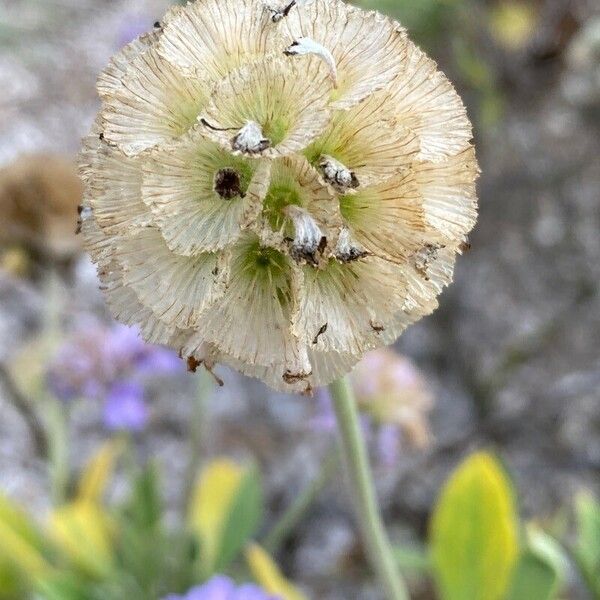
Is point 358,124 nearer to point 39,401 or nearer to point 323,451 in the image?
→ point 39,401

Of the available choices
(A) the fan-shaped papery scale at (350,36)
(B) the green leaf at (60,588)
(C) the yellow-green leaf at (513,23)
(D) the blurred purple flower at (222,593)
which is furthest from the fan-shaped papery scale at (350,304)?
(C) the yellow-green leaf at (513,23)

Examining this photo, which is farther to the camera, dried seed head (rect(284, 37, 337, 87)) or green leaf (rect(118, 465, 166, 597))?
green leaf (rect(118, 465, 166, 597))

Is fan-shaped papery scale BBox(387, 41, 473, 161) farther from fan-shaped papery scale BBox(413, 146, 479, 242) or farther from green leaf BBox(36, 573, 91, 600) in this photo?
green leaf BBox(36, 573, 91, 600)

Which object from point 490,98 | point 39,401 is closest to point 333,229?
point 39,401

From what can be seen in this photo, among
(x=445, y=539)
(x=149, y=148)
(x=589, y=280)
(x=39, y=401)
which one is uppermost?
(x=149, y=148)

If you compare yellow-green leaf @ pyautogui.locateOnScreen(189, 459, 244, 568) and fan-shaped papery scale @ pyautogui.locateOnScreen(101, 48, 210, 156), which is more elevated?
fan-shaped papery scale @ pyautogui.locateOnScreen(101, 48, 210, 156)

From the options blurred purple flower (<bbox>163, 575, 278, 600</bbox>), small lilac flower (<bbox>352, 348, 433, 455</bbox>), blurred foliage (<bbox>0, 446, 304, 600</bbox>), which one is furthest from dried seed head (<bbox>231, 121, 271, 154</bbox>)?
small lilac flower (<bbox>352, 348, 433, 455</bbox>)

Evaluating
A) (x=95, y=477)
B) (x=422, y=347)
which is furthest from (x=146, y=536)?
(x=422, y=347)
